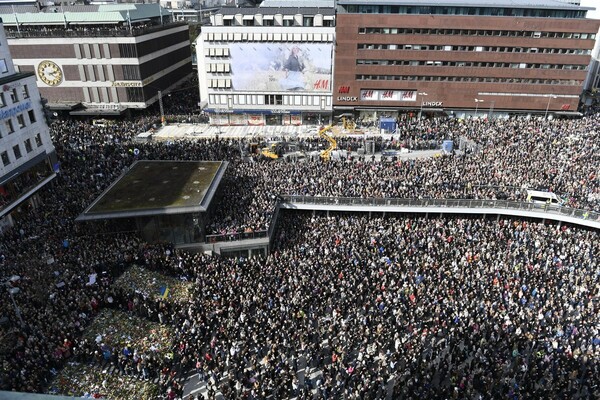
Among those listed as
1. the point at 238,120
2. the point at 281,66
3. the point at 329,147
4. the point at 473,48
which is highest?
the point at 473,48

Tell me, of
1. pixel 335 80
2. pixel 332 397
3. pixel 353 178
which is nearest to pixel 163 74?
pixel 335 80

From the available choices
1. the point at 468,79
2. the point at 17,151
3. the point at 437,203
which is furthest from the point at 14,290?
the point at 468,79

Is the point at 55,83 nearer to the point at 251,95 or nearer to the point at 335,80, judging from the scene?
the point at 251,95

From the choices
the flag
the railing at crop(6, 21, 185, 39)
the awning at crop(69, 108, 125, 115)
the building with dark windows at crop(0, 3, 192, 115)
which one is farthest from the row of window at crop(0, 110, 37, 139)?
the railing at crop(6, 21, 185, 39)

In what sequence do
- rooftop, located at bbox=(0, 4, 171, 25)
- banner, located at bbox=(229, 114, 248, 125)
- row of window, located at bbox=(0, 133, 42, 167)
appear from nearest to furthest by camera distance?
row of window, located at bbox=(0, 133, 42, 167)
rooftop, located at bbox=(0, 4, 171, 25)
banner, located at bbox=(229, 114, 248, 125)

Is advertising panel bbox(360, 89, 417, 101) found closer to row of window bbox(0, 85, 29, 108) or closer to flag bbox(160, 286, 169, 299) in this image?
row of window bbox(0, 85, 29, 108)

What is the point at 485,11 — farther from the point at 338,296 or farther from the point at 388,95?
the point at 338,296
